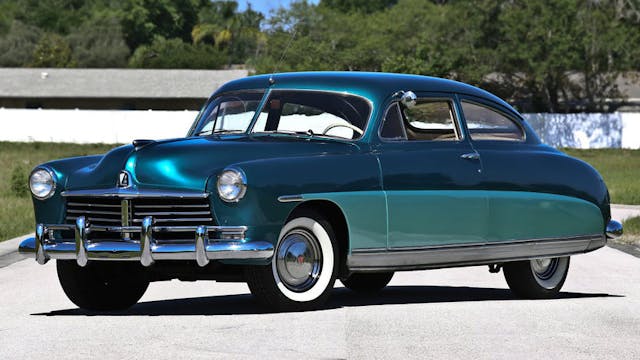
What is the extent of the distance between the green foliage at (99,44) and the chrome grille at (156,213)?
314ft

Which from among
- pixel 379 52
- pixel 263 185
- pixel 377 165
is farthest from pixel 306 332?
pixel 379 52

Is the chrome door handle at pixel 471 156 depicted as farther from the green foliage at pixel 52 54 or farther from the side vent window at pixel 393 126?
the green foliage at pixel 52 54

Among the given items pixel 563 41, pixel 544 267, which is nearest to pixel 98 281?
pixel 544 267

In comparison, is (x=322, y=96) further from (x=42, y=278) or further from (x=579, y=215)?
(x=42, y=278)

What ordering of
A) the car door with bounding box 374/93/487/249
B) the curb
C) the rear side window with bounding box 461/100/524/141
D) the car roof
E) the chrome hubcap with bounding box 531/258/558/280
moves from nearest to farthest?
the car door with bounding box 374/93/487/249, the car roof, the rear side window with bounding box 461/100/524/141, the chrome hubcap with bounding box 531/258/558/280, the curb

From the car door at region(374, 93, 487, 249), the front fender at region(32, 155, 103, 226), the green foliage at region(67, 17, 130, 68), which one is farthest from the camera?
the green foliage at region(67, 17, 130, 68)

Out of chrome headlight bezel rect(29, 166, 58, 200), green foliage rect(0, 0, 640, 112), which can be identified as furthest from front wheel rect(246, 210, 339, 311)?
green foliage rect(0, 0, 640, 112)

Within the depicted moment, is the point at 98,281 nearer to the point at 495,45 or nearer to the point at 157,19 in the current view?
the point at 495,45

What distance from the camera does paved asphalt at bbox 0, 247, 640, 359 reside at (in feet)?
26.8

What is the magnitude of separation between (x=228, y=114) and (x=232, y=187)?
1.75 metres

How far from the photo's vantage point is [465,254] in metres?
10.6

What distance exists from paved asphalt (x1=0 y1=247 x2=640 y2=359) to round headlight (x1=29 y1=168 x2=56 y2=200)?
89 centimetres

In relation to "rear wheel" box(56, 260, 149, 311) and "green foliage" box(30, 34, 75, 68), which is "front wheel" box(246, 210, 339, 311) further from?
"green foliage" box(30, 34, 75, 68)

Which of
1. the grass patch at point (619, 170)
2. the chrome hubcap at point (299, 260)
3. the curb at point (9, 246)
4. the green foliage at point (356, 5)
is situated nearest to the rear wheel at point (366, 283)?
the chrome hubcap at point (299, 260)
